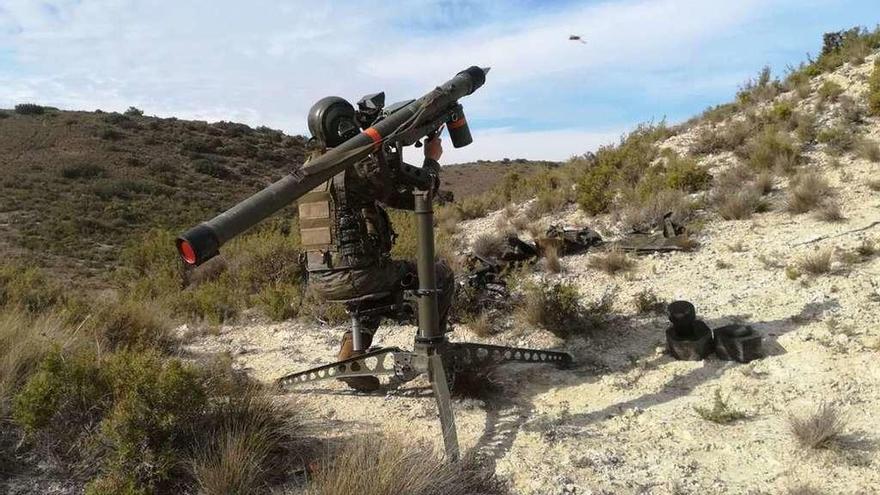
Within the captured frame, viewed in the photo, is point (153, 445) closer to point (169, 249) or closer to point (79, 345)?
point (79, 345)

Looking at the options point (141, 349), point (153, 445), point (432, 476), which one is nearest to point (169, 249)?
point (141, 349)

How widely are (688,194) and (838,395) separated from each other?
5.57 m

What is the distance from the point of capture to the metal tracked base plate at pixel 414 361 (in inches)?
155

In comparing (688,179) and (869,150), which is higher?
(869,150)

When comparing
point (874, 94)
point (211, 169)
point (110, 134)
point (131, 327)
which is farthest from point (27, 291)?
point (110, 134)

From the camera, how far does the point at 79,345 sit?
14.9 feet

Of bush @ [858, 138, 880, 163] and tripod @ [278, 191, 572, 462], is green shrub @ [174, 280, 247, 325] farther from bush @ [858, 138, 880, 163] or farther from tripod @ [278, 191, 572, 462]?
bush @ [858, 138, 880, 163]

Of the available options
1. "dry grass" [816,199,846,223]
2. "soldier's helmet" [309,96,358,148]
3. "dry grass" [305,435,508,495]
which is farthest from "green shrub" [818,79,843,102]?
"dry grass" [305,435,508,495]

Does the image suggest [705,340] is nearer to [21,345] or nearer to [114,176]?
[21,345]

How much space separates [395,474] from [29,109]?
136ft

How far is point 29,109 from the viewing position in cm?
3584

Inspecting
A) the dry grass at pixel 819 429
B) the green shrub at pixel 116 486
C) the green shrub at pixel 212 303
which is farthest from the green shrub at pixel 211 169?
the dry grass at pixel 819 429

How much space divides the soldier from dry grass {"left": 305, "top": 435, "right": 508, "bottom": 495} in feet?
4.46

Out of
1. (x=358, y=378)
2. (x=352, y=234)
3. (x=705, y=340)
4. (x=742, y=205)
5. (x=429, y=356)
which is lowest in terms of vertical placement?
(x=358, y=378)
